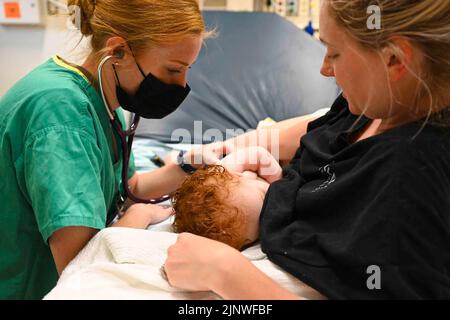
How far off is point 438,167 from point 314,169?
0.33 meters

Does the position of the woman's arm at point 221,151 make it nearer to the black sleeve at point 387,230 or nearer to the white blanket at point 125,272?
the white blanket at point 125,272

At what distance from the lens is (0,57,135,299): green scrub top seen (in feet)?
3.48

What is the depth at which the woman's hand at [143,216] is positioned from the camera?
4.27 feet

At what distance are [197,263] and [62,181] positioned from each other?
1.23 feet

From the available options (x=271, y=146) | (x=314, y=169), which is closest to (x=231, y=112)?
(x=271, y=146)

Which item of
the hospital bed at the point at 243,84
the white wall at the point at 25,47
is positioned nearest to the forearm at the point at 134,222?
the hospital bed at the point at 243,84

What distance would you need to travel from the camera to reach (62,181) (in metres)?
1.06

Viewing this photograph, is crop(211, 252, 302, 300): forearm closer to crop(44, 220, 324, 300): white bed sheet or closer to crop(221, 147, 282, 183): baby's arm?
crop(44, 220, 324, 300): white bed sheet

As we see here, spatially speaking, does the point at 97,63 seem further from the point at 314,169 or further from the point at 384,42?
the point at 384,42

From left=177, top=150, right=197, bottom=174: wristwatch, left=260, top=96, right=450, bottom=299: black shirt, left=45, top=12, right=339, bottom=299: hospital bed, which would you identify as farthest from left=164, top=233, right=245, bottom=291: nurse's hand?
left=45, top=12, right=339, bottom=299: hospital bed

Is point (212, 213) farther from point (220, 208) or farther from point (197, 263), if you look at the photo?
point (197, 263)

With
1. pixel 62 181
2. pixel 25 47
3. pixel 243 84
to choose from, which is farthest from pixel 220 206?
pixel 25 47

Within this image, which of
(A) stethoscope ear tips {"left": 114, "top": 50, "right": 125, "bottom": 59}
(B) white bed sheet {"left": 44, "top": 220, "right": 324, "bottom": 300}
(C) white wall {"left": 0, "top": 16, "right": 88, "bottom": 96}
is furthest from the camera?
(C) white wall {"left": 0, "top": 16, "right": 88, "bottom": 96}

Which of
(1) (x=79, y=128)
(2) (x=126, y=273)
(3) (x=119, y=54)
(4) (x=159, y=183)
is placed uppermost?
(3) (x=119, y=54)
